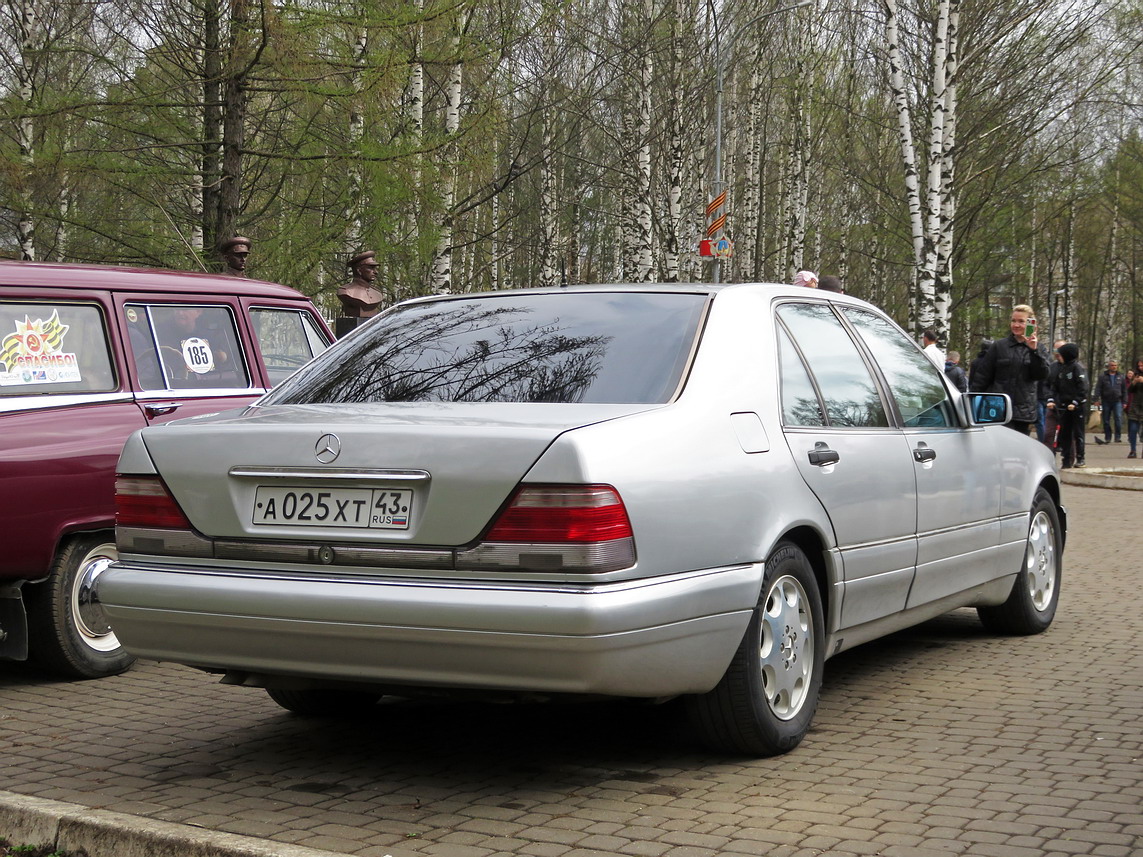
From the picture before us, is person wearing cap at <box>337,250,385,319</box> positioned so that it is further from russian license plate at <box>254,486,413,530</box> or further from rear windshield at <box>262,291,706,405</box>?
russian license plate at <box>254,486,413,530</box>

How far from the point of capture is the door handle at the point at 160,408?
6895mm

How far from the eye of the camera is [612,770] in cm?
480

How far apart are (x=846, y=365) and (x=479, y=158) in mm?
10109

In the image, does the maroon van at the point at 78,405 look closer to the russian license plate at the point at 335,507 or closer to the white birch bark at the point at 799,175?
the russian license plate at the point at 335,507

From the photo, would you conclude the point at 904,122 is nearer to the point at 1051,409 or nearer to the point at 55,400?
the point at 1051,409

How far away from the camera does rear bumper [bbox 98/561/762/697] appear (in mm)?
4031

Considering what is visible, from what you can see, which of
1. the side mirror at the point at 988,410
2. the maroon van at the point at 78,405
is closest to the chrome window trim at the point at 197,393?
the maroon van at the point at 78,405

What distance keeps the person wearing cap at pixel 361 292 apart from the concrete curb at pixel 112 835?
1160 centimetres

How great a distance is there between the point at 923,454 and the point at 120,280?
3.78 meters

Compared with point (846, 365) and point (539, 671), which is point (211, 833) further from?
point (846, 365)

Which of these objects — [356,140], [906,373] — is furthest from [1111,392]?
[906,373]

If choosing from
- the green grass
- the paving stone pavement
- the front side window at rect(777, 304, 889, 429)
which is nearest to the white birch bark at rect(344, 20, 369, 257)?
the paving stone pavement

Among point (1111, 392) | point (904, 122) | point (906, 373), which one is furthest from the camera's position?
point (1111, 392)

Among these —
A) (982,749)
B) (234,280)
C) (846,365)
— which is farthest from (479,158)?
(982,749)
